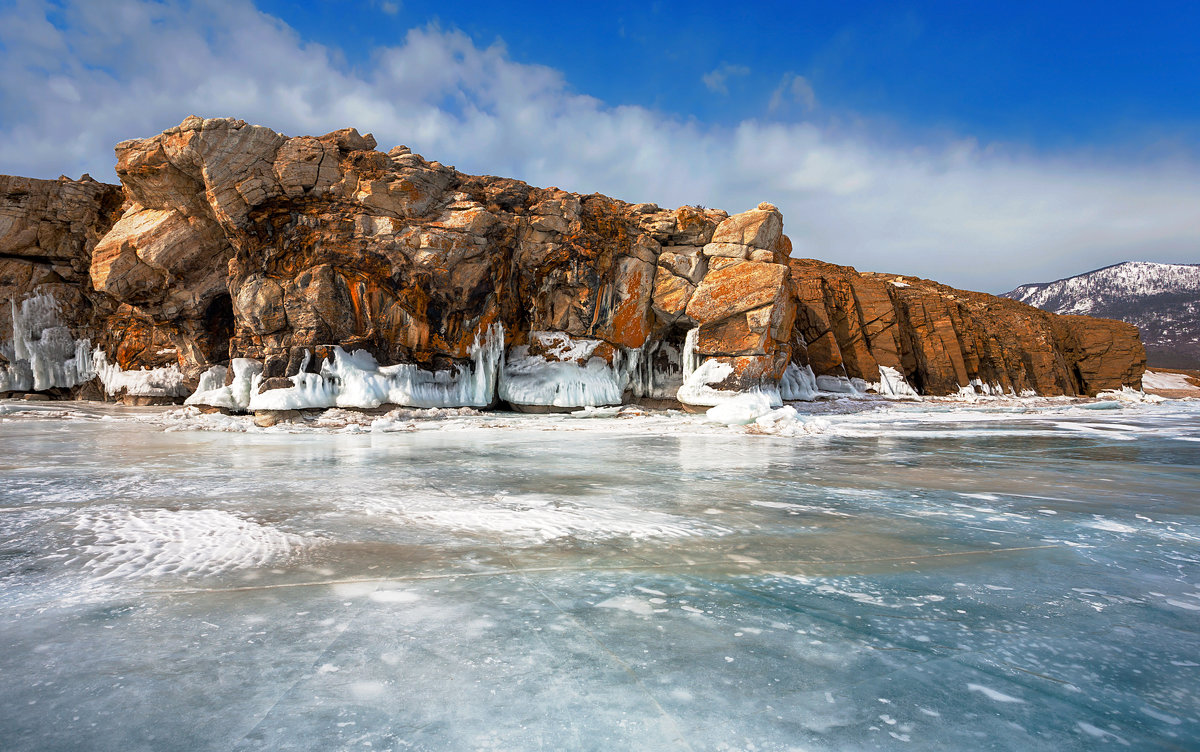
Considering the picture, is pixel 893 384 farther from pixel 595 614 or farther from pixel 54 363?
pixel 54 363

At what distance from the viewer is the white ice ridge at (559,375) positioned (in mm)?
19891

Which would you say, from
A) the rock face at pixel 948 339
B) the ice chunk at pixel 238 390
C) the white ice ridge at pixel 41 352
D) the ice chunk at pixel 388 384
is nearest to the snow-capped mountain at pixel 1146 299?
the rock face at pixel 948 339

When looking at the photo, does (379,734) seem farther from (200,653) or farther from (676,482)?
(676,482)

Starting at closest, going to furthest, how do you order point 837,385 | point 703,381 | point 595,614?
point 595,614 < point 703,381 < point 837,385

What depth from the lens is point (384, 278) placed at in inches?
684

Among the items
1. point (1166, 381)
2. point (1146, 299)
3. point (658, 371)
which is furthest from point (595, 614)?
point (1146, 299)

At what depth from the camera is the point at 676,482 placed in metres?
6.34

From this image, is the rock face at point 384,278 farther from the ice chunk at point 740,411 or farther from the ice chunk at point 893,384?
the ice chunk at point 893,384

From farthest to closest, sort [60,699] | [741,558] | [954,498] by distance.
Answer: [954,498]
[741,558]
[60,699]

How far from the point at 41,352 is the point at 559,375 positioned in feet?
65.0

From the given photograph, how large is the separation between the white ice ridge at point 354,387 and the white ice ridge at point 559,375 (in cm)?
143

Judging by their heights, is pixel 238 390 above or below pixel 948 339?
below

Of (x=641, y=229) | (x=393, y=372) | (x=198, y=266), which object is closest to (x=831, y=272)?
(x=641, y=229)

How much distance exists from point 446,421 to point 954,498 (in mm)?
12496
